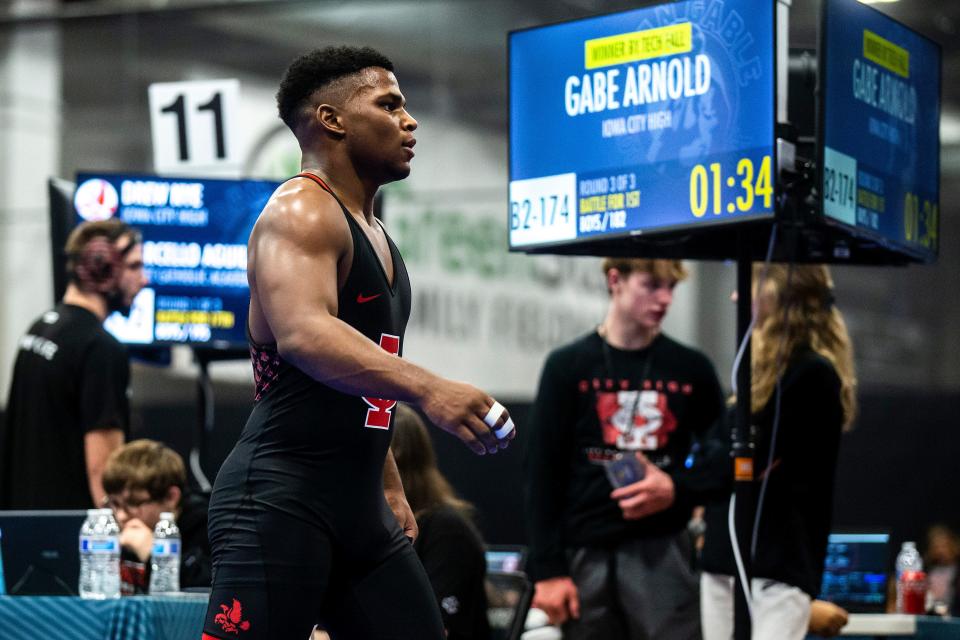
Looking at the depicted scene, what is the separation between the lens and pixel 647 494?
4605 mm

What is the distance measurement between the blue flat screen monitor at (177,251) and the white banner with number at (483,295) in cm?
429

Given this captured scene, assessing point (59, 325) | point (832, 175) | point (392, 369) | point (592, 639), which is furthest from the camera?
point (59, 325)

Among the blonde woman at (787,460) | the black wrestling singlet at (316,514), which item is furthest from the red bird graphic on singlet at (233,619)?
the blonde woman at (787,460)

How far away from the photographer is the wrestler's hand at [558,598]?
477cm

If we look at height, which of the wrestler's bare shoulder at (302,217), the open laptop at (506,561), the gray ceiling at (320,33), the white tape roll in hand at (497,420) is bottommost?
the open laptop at (506,561)

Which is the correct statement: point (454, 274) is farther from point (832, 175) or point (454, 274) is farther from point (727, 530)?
point (832, 175)

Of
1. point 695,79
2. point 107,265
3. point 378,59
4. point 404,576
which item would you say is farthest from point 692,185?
point 107,265

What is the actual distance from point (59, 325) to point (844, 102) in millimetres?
3049

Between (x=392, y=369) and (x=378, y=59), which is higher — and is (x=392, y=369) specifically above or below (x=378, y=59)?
below

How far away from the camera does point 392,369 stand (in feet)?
8.33

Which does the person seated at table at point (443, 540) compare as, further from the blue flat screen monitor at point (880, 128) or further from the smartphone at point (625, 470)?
the blue flat screen monitor at point (880, 128)

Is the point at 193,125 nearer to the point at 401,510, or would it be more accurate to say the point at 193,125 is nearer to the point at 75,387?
the point at 75,387

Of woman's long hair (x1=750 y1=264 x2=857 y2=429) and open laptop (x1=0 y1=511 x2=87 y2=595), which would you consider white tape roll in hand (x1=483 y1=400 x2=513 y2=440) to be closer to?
woman's long hair (x1=750 y1=264 x2=857 y2=429)

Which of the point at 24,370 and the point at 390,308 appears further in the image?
the point at 24,370
